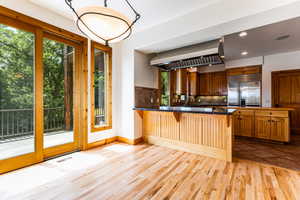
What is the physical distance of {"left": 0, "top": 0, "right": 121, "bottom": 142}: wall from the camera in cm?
224

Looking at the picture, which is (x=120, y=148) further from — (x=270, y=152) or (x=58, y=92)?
(x=270, y=152)

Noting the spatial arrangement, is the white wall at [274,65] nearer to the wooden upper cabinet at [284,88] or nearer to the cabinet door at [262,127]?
the wooden upper cabinet at [284,88]

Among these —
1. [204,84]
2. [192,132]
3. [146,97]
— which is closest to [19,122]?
[146,97]

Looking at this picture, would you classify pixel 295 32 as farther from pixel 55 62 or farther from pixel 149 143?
pixel 55 62

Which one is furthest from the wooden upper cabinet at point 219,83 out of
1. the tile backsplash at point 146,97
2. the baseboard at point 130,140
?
the baseboard at point 130,140

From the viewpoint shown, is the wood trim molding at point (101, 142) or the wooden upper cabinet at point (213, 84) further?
the wooden upper cabinet at point (213, 84)

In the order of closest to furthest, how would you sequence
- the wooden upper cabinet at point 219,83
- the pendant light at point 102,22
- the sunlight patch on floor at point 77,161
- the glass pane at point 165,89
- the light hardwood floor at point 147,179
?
the pendant light at point 102,22 < the light hardwood floor at point 147,179 < the sunlight patch on floor at point 77,161 < the glass pane at point 165,89 < the wooden upper cabinet at point 219,83

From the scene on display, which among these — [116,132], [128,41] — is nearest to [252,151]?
[116,132]

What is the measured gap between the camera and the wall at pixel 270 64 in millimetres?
4289

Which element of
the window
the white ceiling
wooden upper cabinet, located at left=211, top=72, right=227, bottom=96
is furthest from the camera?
wooden upper cabinet, located at left=211, top=72, right=227, bottom=96

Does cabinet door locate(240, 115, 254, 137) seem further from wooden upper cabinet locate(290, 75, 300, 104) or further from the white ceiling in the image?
the white ceiling

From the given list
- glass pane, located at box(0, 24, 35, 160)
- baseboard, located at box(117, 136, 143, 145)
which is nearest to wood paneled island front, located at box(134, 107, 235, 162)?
baseboard, located at box(117, 136, 143, 145)

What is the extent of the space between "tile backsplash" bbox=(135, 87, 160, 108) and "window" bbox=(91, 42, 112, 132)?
0.75 metres

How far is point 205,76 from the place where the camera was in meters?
6.09
